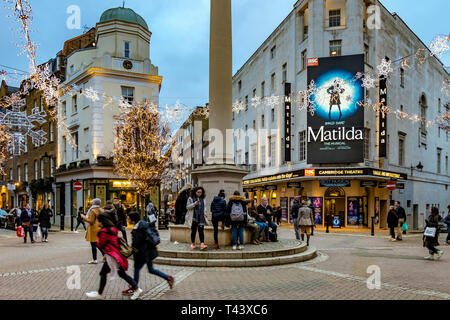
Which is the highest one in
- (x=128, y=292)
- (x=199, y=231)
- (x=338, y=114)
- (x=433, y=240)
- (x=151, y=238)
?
(x=338, y=114)

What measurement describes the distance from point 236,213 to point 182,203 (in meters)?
1.90

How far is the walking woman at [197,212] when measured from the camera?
10.1 metres

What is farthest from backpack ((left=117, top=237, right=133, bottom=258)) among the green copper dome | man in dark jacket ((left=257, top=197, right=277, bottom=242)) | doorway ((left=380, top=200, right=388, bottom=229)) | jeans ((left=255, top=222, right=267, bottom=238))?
the green copper dome

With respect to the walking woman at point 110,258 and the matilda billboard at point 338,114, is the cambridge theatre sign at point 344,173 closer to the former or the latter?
the matilda billboard at point 338,114

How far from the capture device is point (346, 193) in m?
26.4

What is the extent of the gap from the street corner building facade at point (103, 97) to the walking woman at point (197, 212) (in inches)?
774

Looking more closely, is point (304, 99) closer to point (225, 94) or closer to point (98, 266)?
point (225, 94)

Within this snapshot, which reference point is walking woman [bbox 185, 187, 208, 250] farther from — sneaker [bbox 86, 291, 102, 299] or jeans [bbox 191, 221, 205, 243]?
sneaker [bbox 86, 291, 102, 299]

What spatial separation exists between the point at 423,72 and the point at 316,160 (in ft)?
53.4

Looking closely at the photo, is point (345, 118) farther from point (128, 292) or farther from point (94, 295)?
point (94, 295)

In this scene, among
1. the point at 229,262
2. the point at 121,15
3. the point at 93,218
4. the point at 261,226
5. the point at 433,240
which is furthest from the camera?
the point at 121,15

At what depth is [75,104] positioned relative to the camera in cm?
3181

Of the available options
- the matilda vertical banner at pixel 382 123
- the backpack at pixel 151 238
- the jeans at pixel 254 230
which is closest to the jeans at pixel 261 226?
the jeans at pixel 254 230

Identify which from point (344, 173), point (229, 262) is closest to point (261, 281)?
point (229, 262)
